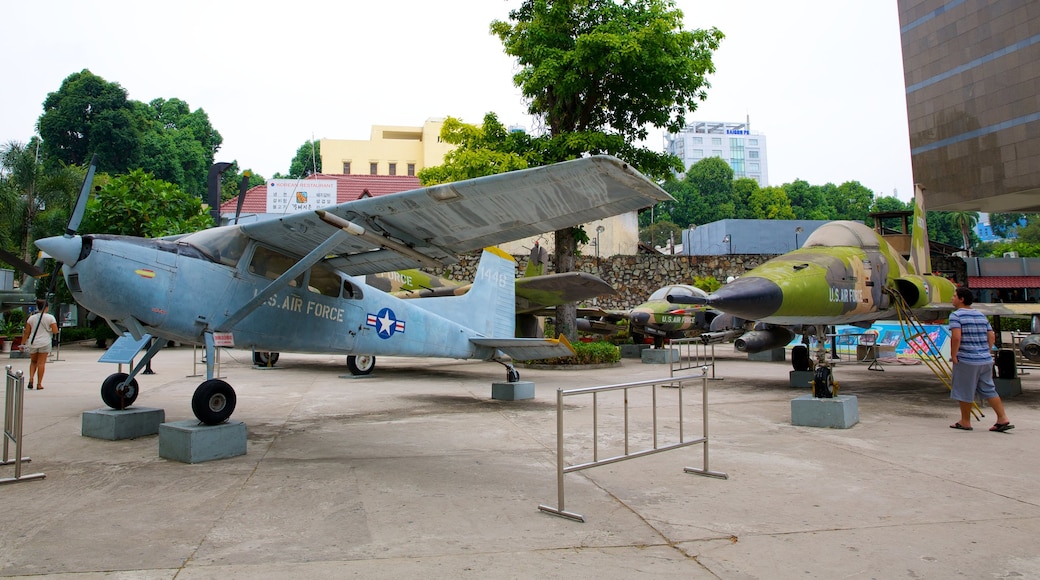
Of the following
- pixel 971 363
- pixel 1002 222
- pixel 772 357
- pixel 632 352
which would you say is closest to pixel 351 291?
pixel 971 363

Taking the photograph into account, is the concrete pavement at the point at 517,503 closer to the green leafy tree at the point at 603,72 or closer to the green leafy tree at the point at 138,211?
the green leafy tree at the point at 603,72

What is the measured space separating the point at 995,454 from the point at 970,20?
77.4 ft

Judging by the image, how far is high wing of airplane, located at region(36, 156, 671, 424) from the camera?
566cm

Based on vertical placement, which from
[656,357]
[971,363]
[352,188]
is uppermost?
[352,188]

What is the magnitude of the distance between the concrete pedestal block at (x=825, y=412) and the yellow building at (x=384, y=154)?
4946 centimetres

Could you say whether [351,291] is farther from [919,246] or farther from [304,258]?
[919,246]

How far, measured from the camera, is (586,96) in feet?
54.7

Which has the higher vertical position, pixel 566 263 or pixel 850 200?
pixel 850 200

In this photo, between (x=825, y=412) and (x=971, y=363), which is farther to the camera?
(x=825, y=412)

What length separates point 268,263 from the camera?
7.14 meters

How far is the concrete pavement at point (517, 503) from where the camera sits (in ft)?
10.6

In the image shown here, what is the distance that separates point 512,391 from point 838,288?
18.0 feet

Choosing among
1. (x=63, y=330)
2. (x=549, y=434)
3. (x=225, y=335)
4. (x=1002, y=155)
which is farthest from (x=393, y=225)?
(x=63, y=330)

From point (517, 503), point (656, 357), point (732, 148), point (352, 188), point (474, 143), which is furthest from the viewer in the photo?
point (732, 148)
